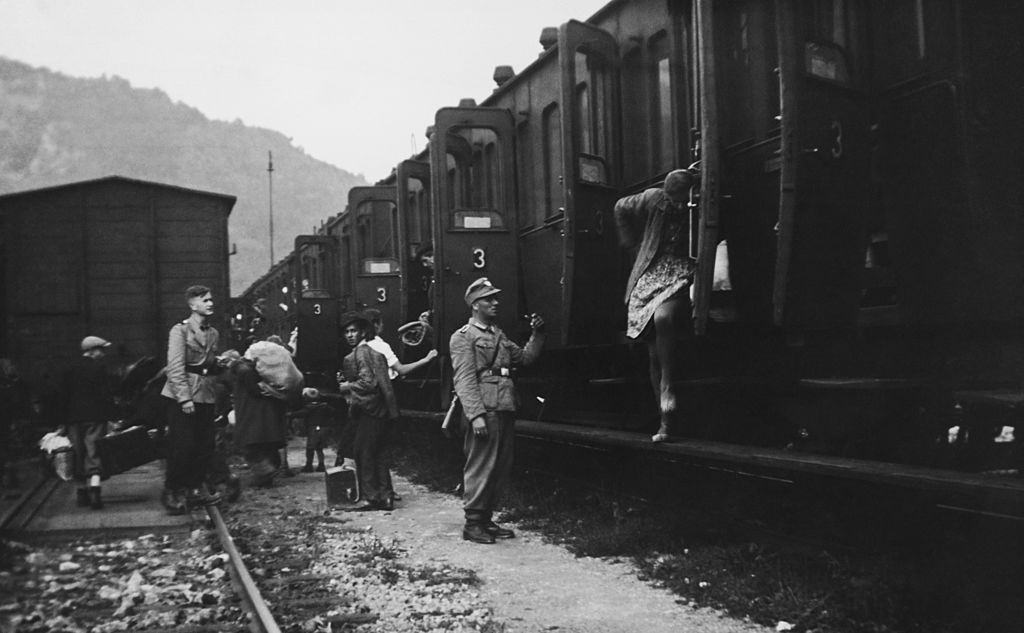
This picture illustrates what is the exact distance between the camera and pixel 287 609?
5.42 meters

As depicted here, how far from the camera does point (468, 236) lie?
410 inches

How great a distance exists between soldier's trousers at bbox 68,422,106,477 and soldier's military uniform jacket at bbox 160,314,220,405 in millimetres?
1316

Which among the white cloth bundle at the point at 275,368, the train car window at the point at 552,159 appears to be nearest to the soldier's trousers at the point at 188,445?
the white cloth bundle at the point at 275,368

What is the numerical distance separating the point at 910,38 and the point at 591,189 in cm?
303

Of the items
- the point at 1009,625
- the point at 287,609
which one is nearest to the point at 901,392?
the point at 1009,625

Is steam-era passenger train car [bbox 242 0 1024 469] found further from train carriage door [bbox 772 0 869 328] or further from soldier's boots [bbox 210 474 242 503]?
soldier's boots [bbox 210 474 242 503]

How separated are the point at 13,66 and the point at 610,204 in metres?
5.23

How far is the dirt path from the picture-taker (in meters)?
5.01

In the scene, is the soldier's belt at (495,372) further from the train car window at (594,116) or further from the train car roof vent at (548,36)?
the train car roof vent at (548,36)

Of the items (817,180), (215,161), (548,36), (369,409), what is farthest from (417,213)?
(215,161)

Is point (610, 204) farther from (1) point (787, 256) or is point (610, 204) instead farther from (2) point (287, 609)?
(2) point (287, 609)

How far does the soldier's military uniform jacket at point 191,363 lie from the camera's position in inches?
345

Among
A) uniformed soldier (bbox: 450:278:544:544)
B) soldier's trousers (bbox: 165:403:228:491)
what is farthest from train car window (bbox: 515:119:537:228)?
soldier's trousers (bbox: 165:403:228:491)

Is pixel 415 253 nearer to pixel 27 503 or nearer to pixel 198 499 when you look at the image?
pixel 198 499
